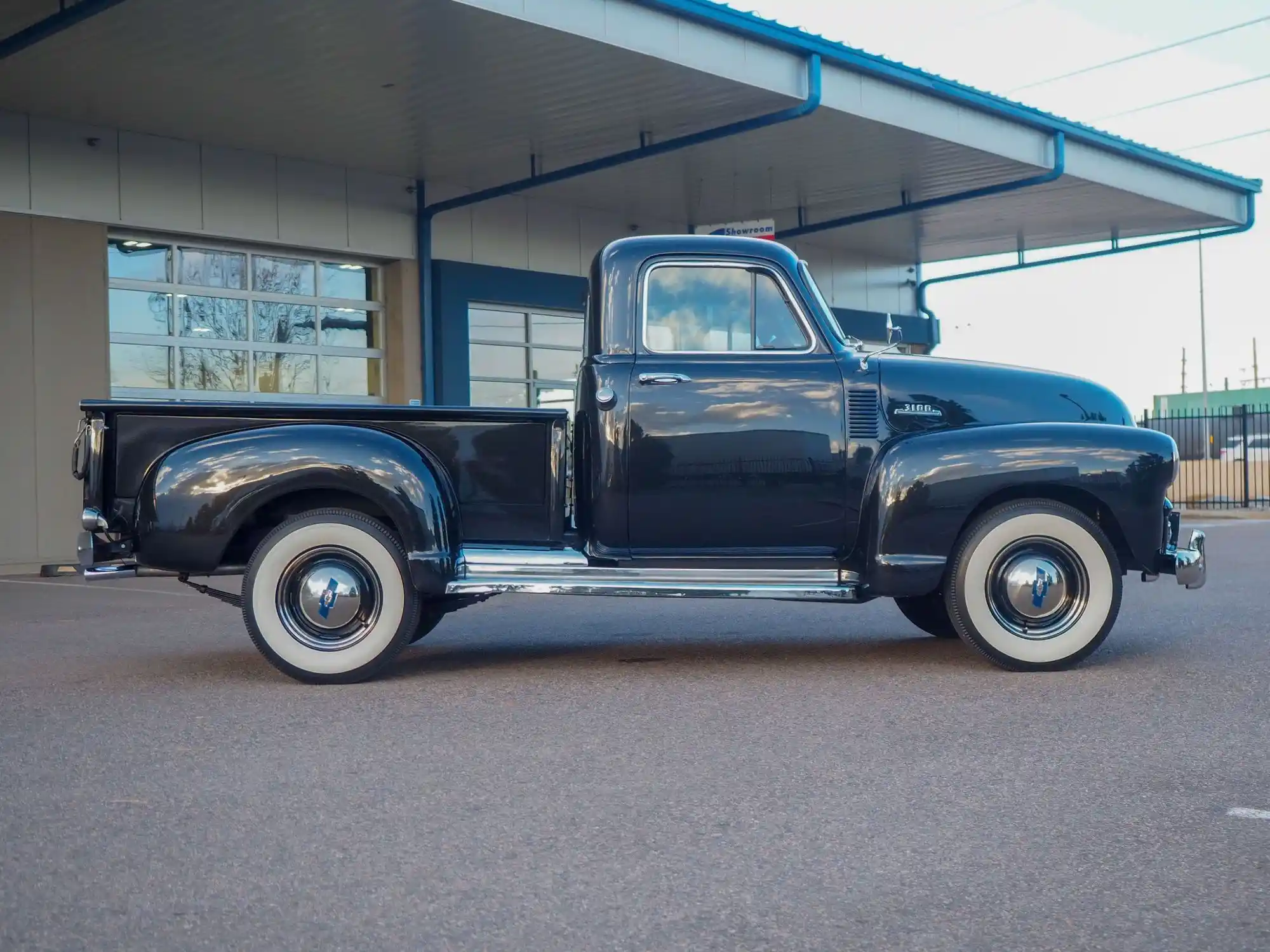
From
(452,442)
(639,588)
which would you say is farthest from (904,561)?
(452,442)

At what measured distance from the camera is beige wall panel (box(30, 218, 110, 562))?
15047 millimetres

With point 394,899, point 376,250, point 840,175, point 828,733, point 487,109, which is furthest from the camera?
point 840,175

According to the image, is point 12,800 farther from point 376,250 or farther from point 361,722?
point 376,250

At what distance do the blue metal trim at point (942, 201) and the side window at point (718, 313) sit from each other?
1325 cm

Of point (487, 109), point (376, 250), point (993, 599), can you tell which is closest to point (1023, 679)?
point (993, 599)

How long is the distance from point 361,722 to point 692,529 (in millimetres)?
1964

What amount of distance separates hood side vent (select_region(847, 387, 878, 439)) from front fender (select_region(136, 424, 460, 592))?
6.68ft

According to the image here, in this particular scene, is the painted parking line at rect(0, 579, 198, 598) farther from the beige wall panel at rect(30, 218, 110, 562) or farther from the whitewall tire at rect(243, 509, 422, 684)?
the whitewall tire at rect(243, 509, 422, 684)

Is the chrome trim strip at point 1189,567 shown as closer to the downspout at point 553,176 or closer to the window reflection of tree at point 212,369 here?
the downspout at point 553,176

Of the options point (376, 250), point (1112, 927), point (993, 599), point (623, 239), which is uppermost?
point (376, 250)

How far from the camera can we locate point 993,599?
21.4 feet

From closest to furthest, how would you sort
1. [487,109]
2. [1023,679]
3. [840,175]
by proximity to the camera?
1. [1023,679]
2. [487,109]
3. [840,175]

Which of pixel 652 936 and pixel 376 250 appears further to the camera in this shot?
pixel 376 250

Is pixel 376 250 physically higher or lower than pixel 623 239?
higher
